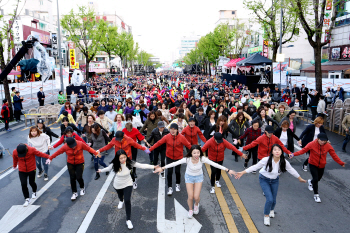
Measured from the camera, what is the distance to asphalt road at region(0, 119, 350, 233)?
196 inches

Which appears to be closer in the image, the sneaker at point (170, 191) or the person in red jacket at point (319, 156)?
A: the person in red jacket at point (319, 156)

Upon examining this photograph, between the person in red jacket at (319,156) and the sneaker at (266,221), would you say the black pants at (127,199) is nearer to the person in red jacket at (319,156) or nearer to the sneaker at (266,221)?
the sneaker at (266,221)

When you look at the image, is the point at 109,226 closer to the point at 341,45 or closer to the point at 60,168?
the point at 60,168

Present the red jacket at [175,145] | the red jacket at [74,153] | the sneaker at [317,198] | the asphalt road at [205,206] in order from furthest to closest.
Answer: the red jacket at [175,145]
the red jacket at [74,153]
the sneaker at [317,198]
the asphalt road at [205,206]

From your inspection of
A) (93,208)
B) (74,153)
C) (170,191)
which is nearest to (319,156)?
(170,191)

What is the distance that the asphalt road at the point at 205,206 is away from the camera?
4988 mm

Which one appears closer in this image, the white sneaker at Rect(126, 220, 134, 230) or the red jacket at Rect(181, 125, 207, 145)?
the white sneaker at Rect(126, 220, 134, 230)

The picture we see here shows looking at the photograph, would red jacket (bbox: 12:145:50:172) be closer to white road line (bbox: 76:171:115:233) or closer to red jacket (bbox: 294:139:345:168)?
white road line (bbox: 76:171:115:233)

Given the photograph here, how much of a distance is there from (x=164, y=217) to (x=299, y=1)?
1456cm

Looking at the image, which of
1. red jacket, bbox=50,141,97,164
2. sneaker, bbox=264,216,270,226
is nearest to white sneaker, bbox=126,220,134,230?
red jacket, bbox=50,141,97,164

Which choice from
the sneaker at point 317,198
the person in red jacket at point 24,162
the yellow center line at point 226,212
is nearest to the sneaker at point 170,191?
the yellow center line at point 226,212

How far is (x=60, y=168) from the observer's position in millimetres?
8461

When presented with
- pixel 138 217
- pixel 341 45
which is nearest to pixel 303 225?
pixel 138 217

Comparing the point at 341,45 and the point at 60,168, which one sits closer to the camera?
the point at 60,168
